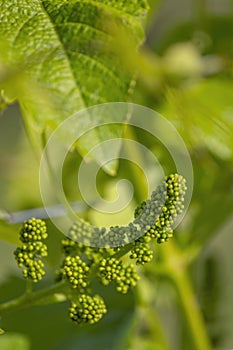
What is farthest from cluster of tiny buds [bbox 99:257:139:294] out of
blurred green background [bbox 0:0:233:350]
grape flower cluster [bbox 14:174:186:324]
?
blurred green background [bbox 0:0:233:350]

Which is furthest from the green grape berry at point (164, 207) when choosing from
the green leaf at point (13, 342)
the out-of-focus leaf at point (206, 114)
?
the green leaf at point (13, 342)

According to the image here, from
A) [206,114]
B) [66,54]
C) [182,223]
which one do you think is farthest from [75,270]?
[182,223]

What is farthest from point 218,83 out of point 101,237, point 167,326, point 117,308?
point 167,326

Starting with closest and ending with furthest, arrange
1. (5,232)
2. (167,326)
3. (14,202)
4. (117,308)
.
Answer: (5,232) < (117,308) < (14,202) < (167,326)

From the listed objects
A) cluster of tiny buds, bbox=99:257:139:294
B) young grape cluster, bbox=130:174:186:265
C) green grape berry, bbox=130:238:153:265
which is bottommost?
cluster of tiny buds, bbox=99:257:139:294

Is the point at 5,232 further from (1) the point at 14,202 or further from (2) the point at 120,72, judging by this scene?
(1) the point at 14,202

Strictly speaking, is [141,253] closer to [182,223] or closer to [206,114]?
[206,114]

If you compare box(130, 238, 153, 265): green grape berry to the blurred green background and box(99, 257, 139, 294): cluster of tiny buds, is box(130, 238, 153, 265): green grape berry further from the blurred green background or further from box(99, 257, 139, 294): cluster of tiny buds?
the blurred green background
